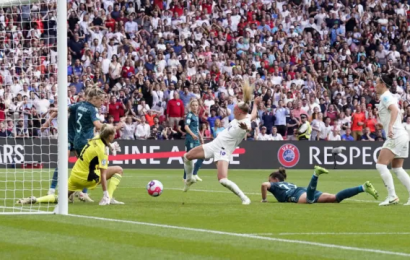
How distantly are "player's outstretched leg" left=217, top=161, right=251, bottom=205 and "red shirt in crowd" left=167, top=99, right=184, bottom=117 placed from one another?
17.5m

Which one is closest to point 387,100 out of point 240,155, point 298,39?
point 240,155

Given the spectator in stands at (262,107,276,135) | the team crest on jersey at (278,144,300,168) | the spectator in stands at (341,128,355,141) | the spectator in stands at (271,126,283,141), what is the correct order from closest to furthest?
the team crest on jersey at (278,144,300,168)
the spectator in stands at (271,126,283,141)
the spectator in stands at (262,107,276,135)
the spectator in stands at (341,128,355,141)

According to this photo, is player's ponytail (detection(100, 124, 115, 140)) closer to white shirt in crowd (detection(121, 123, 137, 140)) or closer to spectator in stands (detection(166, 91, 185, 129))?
white shirt in crowd (detection(121, 123, 137, 140))

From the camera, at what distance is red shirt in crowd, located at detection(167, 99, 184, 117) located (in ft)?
110

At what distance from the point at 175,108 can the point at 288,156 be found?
15.6 ft

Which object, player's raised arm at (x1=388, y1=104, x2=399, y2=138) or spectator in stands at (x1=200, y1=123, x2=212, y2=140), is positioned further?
spectator in stands at (x1=200, y1=123, x2=212, y2=140)

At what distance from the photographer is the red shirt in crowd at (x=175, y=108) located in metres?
33.7

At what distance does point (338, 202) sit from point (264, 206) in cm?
175

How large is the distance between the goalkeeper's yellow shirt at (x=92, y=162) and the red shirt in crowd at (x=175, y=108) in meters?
18.5

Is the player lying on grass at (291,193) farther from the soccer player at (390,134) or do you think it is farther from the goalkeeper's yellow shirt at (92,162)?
the goalkeeper's yellow shirt at (92,162)

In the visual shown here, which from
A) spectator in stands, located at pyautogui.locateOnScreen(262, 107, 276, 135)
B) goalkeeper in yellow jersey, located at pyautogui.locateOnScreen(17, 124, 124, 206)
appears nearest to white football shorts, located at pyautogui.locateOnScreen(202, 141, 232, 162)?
goalkeeper in yellow jersey, located at pyautogui.locateOnScreen(17, 124, 124, 206)

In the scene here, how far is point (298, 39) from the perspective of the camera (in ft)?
133

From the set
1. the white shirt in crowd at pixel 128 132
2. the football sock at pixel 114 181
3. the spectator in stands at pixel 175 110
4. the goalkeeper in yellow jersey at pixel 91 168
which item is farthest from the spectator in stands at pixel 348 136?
the goalkeeper in yellow jersey at pixel 91 168

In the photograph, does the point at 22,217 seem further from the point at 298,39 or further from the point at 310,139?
the point at 298,39
